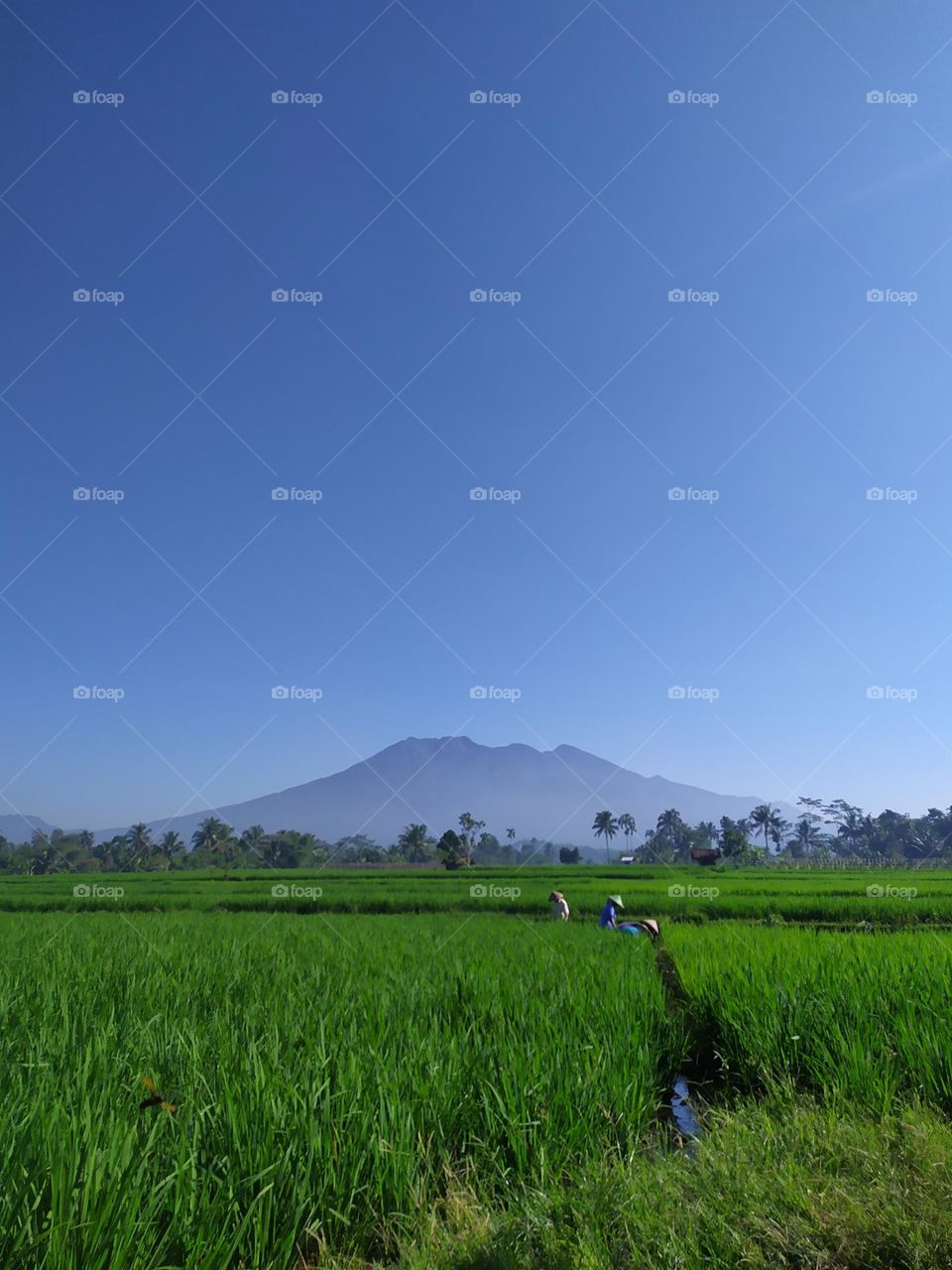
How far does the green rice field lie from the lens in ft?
7.45

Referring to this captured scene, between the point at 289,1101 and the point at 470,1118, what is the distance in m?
0.99

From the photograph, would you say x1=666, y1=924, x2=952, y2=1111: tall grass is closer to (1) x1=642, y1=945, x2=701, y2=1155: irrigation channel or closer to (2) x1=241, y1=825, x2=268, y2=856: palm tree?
(1) x1=642, y1=945, x2=701, y2=1155: irrigation channel

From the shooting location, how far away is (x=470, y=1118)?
11.2ft

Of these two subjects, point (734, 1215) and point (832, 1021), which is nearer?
point (734, 1215)

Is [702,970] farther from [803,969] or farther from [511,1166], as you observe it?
[511,1166]

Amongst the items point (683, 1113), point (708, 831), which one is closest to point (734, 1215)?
point (683, 1113)

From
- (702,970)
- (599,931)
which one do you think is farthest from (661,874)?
(702,970)

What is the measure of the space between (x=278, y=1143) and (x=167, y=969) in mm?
5075

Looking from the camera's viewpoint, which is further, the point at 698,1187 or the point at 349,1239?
the point at 698,1187

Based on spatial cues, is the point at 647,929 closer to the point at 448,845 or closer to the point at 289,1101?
the point at 289,1101

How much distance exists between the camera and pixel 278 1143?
8.55 feet

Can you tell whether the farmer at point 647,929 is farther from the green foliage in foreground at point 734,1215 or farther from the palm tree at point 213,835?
the palm tree at point 213,835

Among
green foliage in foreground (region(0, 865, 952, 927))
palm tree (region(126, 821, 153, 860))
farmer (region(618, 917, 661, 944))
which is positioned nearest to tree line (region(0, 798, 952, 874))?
palm tree (region(126, 821, 153, 860))

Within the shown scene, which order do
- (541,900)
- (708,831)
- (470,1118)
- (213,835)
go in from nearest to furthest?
(470,1118) → (541,900) → (213,835) → (708,831)
